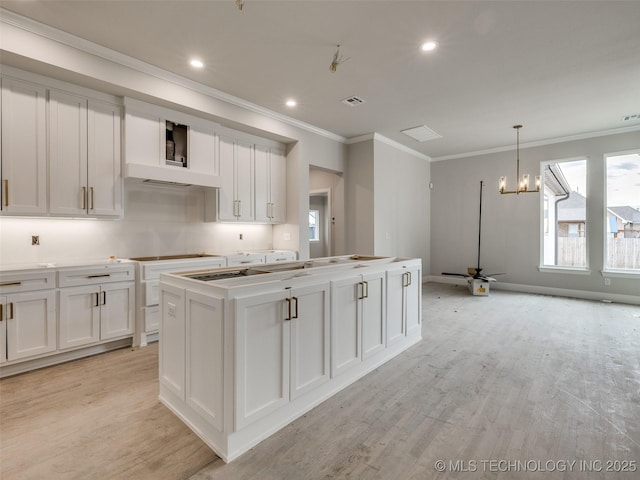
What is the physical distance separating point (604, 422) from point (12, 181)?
512 cm

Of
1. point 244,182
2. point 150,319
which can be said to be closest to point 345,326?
point 150,319

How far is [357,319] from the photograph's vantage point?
2.67 metres

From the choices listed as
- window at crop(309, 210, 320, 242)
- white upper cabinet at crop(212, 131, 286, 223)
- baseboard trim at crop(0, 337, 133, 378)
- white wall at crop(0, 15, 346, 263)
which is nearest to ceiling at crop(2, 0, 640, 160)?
white wall at crop(0, 15, 346, 263)

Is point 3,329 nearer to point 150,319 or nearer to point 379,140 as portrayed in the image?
point 150,319

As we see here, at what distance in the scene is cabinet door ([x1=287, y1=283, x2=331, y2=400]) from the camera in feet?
6.92

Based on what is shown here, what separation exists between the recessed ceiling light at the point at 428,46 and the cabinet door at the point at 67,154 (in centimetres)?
354

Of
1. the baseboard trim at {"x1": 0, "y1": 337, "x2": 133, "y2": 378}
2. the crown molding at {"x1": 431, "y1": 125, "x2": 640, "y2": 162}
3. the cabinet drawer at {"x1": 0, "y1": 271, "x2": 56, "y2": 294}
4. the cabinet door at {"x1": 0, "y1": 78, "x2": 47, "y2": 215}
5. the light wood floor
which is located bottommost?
the light wood floor

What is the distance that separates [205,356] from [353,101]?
390cm

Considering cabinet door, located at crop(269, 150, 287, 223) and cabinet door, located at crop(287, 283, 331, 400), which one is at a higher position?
cabinet door, located at crop(269, 150, 287, 223)

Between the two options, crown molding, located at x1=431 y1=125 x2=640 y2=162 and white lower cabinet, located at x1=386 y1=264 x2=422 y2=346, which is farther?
crown molding, located at x1=431 y1=125 x2=640 y2=162

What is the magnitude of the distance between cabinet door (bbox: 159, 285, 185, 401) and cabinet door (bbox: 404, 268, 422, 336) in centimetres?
223

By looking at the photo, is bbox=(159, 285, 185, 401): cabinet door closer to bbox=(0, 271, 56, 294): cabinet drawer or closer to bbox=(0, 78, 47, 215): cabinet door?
bbox=(0, 271, 56, 294): cabinet drawer

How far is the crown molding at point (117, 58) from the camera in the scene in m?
2.66

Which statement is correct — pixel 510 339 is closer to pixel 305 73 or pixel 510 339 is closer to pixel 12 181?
pixel 305 73
